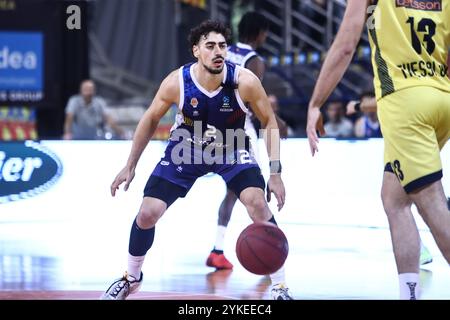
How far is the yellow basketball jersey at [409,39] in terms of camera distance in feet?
17.9

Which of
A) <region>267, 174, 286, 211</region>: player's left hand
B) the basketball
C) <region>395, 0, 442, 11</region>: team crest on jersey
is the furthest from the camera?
<region>267, 174, 286, 211</region>: player's left hand

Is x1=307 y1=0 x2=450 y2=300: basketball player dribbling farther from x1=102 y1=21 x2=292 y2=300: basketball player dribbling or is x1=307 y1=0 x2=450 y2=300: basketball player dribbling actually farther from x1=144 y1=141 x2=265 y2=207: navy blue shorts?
x1=144 y1=141 x2=265 y2=207: navy blue shorts

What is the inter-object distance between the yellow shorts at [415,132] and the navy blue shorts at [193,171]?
190 centimetres

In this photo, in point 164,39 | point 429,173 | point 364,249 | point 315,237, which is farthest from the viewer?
point 164,39

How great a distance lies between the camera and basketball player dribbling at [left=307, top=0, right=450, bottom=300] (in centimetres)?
535

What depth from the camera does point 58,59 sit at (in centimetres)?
1584

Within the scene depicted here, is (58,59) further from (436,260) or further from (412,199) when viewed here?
(412,199)

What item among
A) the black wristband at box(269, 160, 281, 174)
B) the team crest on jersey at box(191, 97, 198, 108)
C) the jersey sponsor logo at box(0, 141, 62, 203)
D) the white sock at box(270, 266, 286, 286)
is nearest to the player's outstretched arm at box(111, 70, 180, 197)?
the team crest on jersey at box(191, 97, 198, 108)

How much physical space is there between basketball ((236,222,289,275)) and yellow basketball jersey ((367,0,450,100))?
1421mm

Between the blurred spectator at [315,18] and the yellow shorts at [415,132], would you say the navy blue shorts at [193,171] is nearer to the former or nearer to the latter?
the yellow shorts at [415,132]
